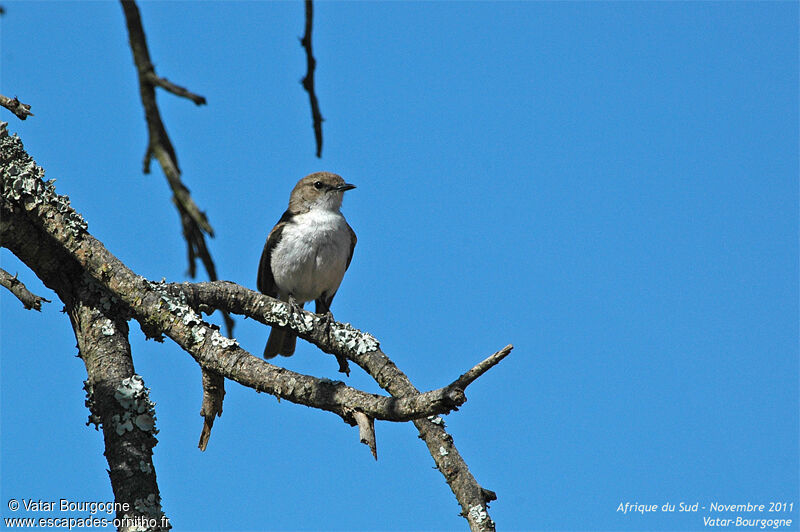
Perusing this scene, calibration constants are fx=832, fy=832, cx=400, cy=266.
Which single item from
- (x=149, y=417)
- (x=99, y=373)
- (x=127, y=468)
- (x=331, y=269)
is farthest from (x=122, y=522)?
(x=331, y=269)

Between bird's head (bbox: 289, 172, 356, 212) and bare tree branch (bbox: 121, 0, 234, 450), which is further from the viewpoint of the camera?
bird's head (bbox: 289, 172, 356, 212)

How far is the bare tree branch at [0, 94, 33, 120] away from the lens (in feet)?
14.8

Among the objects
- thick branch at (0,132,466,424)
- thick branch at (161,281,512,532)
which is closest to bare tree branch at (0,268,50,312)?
thick branch at (0,132,466,424)

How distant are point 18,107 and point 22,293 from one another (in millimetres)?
1038

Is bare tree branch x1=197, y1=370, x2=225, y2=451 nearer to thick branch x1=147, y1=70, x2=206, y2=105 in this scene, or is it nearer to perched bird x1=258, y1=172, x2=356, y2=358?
thick branch x1=147, y1=70, x2=206, y2=105

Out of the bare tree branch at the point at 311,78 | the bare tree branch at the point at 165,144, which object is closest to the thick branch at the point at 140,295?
the bare tree branch at the point at 311,78

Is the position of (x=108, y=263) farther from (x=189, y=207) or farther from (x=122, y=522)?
(x=189, y=207)

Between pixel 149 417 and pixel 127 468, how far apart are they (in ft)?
1.02

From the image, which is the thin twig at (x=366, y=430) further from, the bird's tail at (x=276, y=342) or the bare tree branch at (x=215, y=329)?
the bird's tail at (x=276, y=342)

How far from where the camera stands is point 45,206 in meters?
4.70

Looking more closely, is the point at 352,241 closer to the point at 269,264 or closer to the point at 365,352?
the point at 269,264

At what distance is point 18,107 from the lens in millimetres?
4512

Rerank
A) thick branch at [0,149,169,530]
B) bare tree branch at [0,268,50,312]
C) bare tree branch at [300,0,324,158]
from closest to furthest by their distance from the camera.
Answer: bare tree branch at [300,0,324,158]
thick branch at [0,149,169,530]
bare tree branch at [0,268,50,312]

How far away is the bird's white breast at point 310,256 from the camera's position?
8.39 m
